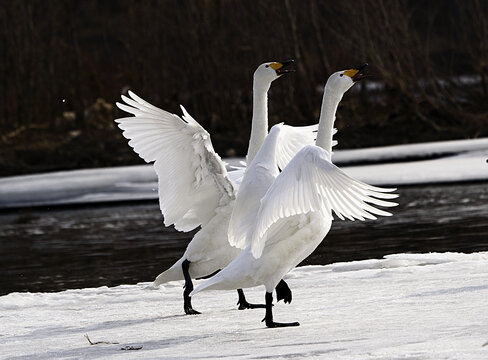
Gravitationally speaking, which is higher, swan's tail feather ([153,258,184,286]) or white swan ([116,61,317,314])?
white swan ([116,61,317,314])

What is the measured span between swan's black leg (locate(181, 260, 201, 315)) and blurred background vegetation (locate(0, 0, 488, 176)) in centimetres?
1144

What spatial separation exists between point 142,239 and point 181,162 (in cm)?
429

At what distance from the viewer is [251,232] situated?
5715 millimetres

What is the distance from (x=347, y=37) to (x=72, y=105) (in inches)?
240

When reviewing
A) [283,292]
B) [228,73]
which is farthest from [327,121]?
[228,73]

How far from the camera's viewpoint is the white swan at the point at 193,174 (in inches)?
261

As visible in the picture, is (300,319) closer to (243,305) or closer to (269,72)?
(243,305)

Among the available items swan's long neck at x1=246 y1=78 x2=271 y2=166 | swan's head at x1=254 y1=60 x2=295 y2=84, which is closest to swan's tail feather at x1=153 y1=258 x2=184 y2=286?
swan's long neck at x1=246 y1=78 x2=271 y2=166

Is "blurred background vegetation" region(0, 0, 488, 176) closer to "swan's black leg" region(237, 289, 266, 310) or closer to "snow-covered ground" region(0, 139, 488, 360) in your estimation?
"snow-covered ground" region(0, 139, 488, 360)

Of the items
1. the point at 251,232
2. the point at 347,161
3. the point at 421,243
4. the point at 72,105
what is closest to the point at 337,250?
the point at 421,243

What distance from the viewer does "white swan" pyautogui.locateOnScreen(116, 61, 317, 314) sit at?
6.63m

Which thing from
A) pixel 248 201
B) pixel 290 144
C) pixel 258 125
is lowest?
pixel 248 201

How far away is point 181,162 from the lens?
6785 millimetres

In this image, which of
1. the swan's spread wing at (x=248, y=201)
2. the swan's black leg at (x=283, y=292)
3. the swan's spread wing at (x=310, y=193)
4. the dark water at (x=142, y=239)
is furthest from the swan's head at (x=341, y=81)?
the dark water at (x=142, y=239)
